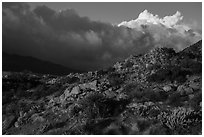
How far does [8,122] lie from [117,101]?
7.68 m

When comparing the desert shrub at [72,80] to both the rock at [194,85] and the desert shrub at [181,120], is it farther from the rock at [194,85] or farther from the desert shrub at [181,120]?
the desert shrub at [181,120]

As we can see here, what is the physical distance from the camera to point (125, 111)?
84.0 feet

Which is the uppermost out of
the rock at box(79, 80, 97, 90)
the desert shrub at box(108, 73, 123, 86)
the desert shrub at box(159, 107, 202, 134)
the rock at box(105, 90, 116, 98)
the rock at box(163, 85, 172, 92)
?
the desert shrub at box(108, 73, 123, 86)

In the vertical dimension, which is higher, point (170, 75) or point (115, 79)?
point (170, 75)

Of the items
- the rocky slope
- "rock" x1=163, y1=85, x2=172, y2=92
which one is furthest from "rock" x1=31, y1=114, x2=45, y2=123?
"rock" x1=163, y1=85, x2=172, y2=92

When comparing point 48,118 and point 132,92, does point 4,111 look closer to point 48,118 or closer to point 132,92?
point 48,118

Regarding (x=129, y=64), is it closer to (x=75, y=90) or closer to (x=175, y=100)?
(x=75, y=90)

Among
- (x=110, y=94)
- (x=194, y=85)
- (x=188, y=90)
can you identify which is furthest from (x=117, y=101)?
(x=194, y=85)

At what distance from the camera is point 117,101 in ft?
89.4

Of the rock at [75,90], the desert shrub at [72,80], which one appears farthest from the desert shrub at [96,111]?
the desert shrub at [72,80]


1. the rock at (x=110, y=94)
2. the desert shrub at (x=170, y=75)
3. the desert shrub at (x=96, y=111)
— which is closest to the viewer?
the desert shrub at (x=96, y=111)

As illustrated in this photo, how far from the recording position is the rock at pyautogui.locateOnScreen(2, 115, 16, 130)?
2596 centimetres

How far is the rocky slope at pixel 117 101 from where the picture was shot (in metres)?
23.6

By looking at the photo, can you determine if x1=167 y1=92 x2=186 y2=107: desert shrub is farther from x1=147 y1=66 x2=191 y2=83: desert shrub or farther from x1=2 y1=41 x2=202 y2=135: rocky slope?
x1=147 y1=66 x2=191 y2=83: desert shrub
